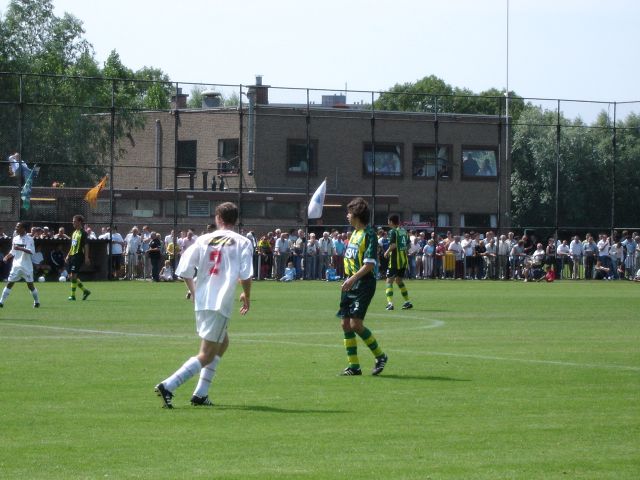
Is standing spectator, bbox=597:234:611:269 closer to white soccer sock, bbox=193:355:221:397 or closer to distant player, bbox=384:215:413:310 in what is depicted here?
distant player, bbox=384:215:413:310

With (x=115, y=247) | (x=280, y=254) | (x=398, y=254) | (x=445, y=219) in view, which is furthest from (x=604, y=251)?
(x=398, y=254)

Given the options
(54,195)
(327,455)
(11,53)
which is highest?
(11,53)

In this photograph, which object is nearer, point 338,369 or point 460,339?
point 338,369

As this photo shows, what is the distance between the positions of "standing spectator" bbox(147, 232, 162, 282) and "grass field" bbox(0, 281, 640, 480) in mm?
19921

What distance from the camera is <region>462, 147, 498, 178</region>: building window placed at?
241ft

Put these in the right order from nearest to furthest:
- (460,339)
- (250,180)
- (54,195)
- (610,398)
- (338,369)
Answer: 1. (610,398)
2. (338,369)
3. (460,339)
4. (54,195)
5. (250,180)

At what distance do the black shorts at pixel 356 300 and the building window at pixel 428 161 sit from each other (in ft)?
187

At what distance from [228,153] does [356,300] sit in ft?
159

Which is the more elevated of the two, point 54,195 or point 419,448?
point 54,195

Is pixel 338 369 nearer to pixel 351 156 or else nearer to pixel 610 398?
pixel 610 398

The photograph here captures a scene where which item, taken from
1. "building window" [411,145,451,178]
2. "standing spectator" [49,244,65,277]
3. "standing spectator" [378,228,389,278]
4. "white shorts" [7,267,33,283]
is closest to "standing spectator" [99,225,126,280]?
"standing spectator" [49,244,65,277]

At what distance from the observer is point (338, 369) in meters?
15.6

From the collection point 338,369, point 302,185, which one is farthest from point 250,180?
point 338,369

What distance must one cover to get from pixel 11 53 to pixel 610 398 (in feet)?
209
